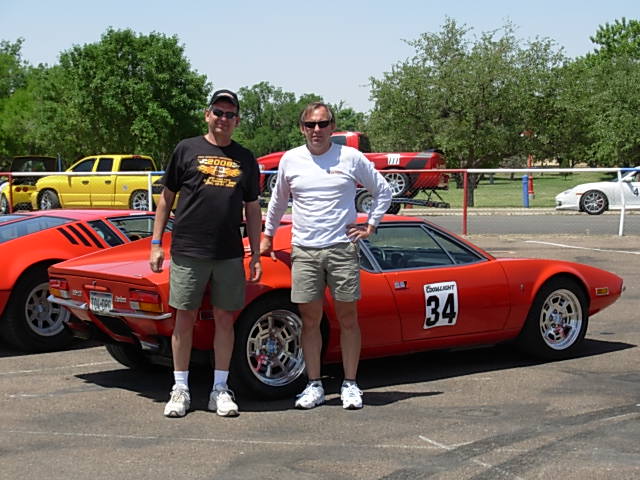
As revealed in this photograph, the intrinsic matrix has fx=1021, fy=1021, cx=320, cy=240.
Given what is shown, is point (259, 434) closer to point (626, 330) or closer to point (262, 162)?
point (626, 330)

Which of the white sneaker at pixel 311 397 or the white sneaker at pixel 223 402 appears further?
the white sneaker at pixel 311 397

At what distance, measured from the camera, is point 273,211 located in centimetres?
639

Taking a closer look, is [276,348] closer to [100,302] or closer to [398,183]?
[100,302]

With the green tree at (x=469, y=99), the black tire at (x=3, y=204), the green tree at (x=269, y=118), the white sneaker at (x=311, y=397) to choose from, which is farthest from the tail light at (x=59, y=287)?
the green tree at (x=269, y=118)

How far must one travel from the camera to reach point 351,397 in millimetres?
6148

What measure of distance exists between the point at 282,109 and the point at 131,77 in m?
112

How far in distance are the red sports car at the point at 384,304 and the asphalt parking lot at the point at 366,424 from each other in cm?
24

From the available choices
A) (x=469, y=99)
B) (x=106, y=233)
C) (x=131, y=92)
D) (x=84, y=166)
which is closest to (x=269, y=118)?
(x=131, y=92)

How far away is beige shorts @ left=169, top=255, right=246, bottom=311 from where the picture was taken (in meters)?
5.95

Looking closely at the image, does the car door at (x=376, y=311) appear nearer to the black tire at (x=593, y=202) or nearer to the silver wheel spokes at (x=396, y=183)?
the silver wheel spokes at (x=396, y=183)

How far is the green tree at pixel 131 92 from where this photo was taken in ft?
180

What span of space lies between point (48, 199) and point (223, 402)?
20325mm

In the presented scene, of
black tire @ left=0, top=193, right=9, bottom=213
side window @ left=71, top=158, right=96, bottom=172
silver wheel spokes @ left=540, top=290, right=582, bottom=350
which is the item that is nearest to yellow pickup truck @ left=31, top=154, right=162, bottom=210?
black tire @ left=0, top=193, right=9, bottom=213

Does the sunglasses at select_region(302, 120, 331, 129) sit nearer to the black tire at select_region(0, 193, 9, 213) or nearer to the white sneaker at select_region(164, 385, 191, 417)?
the white sneaker at select_region(164, 385, 191, 417)
